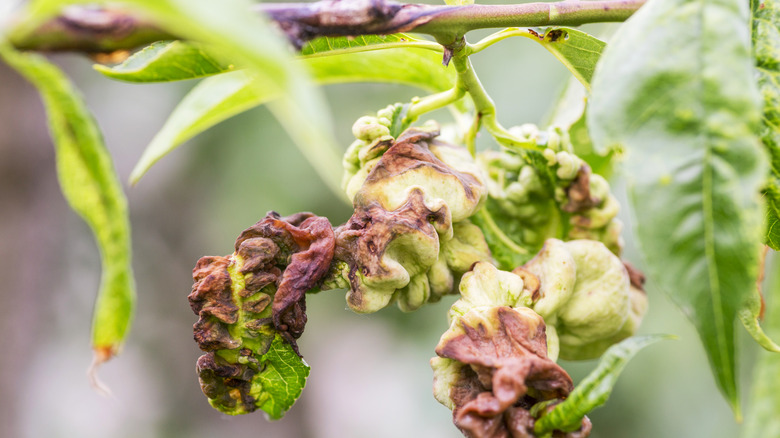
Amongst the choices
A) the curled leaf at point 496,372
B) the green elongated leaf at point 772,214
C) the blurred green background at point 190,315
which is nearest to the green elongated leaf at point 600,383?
the curled leaf at point 496,372

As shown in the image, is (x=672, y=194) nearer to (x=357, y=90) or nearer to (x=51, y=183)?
(x=51, y=183)

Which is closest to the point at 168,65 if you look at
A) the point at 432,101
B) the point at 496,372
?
the point at 432,101

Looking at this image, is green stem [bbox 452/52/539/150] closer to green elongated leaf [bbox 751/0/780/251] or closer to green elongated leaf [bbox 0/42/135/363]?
green elongated leaf [bbox 751/0/780/251]

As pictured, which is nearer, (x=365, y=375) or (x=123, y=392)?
(x=123, y=392)

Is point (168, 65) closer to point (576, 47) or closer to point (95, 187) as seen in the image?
point (95, 187)

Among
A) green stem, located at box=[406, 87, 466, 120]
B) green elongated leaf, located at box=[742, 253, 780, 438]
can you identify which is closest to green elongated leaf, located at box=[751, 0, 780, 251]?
green stem, located at box=[406, 87, 466, 120]

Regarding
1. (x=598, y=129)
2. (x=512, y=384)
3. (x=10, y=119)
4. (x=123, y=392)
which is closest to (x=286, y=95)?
(x=598, y=129)
